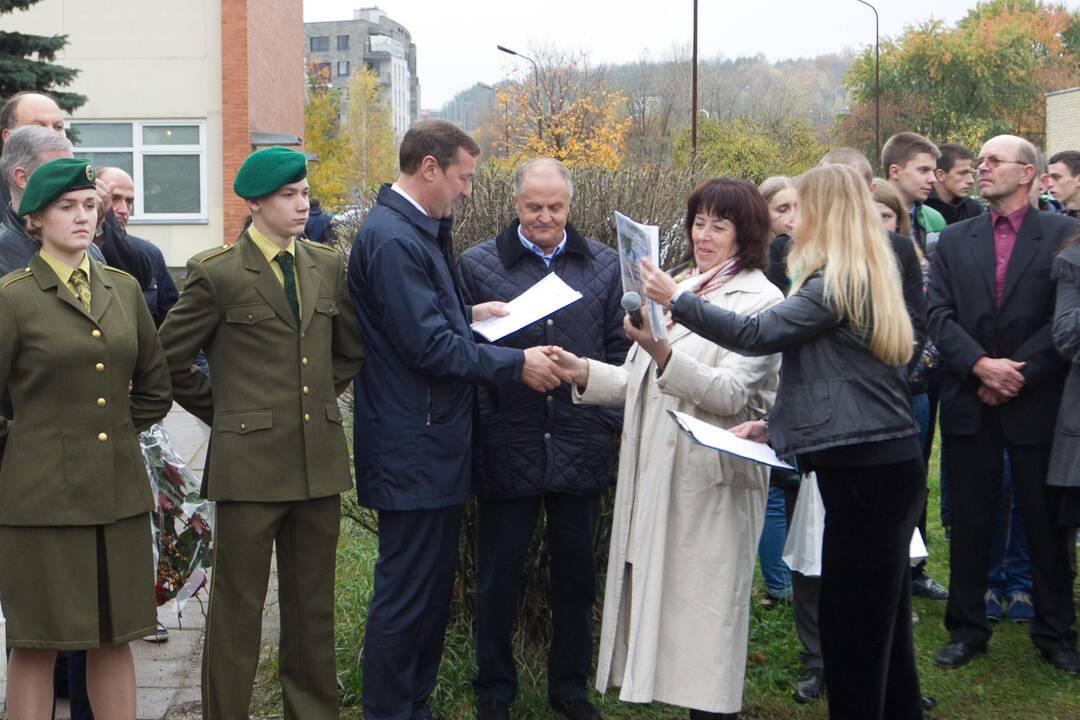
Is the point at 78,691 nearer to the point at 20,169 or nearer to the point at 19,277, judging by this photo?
the point at 19,277

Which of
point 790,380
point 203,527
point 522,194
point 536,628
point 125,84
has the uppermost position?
point 125,84

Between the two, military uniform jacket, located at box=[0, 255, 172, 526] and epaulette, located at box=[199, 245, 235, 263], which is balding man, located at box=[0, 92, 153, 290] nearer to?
epaulette, located at box=[199, 245, 235, 263]

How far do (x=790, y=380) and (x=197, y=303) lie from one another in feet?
6.38

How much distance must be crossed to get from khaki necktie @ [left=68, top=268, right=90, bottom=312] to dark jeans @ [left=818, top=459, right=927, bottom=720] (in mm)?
2356

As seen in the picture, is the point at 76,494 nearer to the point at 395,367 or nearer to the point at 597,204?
the point at 395,367

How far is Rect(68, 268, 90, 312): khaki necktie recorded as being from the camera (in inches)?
156

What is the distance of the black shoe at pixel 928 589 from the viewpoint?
6653mm

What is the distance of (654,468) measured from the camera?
457 cm

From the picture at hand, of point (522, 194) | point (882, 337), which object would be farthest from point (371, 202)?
point (882, 337)

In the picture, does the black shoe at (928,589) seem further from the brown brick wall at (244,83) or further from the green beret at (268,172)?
the brown brick wall at (244,83)

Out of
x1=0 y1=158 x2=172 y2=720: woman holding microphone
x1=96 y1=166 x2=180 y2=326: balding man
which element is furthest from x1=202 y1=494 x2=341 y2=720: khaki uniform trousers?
x1=96 y1=166 x2=180 y2=326: balding man

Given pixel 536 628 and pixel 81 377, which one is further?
pixel 536 628

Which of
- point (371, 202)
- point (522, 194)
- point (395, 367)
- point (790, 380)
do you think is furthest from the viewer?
point (371, 202)

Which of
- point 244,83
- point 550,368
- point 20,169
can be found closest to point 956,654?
point 550,368
